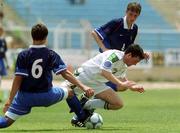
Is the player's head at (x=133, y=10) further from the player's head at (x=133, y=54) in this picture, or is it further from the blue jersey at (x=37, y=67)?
the blue jersey at (x=37, y=67)

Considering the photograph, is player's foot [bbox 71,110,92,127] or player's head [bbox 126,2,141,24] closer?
player's foot [bbox 71,110,92,127]

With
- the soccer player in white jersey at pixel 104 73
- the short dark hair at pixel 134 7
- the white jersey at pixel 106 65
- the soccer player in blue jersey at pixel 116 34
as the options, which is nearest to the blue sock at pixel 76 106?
the soccer player in white jersey at pixel 104 73

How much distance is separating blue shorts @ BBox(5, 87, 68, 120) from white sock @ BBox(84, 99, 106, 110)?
4.62ft

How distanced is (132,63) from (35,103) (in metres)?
1.92

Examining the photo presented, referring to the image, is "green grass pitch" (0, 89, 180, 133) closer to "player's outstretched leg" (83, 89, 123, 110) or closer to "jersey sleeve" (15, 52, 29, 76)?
"player's outstretched leg" (83, 89, 123, 110)

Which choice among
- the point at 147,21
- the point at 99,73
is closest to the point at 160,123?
the point at 99,73

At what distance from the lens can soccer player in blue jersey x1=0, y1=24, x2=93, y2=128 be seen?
Result: 11414mm

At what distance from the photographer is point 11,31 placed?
4066 centimetres

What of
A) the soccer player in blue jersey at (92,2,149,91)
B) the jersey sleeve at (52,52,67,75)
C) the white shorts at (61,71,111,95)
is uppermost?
the jersey sleeve at (52,52,67,75)

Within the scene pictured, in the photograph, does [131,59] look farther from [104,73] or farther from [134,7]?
[134,7]

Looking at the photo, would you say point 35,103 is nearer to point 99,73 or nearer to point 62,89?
point 62,89

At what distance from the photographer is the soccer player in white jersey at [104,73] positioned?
40.7 ft

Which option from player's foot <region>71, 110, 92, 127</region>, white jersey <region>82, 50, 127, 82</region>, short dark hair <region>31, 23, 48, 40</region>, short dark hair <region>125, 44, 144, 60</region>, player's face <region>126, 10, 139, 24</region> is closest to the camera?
Answer: short dark hair <region>31, 23, 48, 40</region>

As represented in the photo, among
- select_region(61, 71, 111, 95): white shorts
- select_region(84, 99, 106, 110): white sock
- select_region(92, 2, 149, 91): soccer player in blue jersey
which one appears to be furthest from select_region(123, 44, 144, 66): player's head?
select_region(92, 2, 149, 91): soccer player in blue jersey
